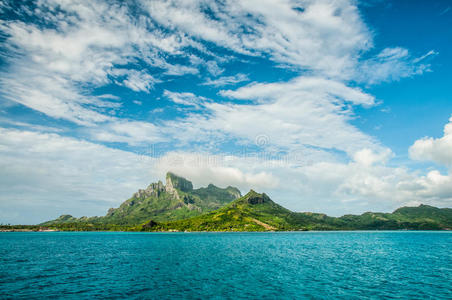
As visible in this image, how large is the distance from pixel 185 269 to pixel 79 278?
1076 inches

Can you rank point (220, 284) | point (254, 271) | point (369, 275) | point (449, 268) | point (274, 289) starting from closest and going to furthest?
point (274, 289), point (220, 284), point (369, 275), point (254, 271), point (449, 268)

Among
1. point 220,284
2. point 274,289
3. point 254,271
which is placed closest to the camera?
point 274,289

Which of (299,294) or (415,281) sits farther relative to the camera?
(415,281)

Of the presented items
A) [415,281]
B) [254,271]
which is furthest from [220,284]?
[415,281]

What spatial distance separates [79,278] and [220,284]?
3582 centimetres

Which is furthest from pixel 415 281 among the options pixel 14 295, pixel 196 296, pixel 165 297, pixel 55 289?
pixel 14 295

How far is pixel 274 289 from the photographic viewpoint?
50625mm

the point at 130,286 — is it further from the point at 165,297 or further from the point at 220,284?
the point at 220,284

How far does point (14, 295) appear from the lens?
46.2 metres

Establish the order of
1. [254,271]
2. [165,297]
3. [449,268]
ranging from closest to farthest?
[165,297] → [254,271] → [449,268]

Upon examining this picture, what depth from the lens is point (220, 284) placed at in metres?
54.5

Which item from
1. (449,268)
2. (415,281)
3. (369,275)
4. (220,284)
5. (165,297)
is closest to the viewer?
(165,297)

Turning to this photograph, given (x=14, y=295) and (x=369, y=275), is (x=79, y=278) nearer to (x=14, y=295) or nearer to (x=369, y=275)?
(x=14, y=295)

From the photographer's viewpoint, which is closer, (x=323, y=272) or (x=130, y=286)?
(x=130, y=286)
